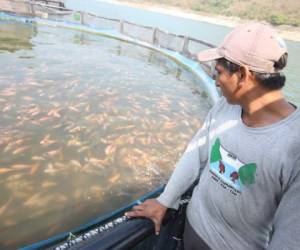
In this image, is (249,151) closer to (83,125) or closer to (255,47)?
(255,47)

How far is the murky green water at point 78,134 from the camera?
15.7ft

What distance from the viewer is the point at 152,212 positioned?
85.0 inches

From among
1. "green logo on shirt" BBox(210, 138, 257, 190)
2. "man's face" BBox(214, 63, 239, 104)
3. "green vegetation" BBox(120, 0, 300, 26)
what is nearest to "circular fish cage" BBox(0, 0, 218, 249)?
"green logo on shirt" BBox(210, 138, 257, 190)

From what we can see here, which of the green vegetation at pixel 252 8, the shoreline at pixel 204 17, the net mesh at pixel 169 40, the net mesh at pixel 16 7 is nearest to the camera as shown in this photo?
the net mesh at pixel 169 40

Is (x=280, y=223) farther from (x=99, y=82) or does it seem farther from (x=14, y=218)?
(x=99, y=82)

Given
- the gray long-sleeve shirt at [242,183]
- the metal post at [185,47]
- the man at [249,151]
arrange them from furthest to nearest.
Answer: the metal post at [185,47] < the man at [249,151] < the gray long-sleeve shirt at [242,183]

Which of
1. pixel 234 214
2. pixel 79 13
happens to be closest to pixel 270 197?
pixel 234 214

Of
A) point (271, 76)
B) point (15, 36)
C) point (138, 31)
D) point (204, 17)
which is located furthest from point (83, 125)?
point (204, 17)

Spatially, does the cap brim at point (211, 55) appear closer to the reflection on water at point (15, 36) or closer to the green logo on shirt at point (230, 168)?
the green logo on shirt at point (230, 168)

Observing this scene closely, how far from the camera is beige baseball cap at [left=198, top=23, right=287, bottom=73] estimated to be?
163 centimetres

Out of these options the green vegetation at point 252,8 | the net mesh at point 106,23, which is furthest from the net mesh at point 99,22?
the green vegetation at point 252,8

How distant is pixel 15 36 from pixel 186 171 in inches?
655

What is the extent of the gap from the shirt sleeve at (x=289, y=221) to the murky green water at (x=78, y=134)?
378 cm

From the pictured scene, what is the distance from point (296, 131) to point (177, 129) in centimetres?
661
